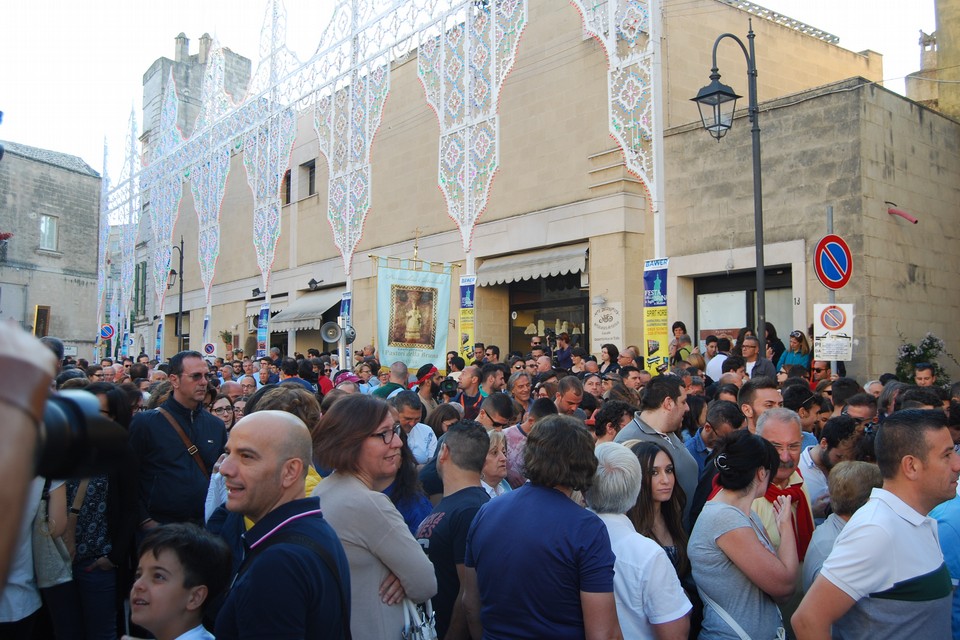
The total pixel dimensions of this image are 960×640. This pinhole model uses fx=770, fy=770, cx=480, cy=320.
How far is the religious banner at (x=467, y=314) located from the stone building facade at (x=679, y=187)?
761 mm

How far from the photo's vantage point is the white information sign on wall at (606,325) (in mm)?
15234

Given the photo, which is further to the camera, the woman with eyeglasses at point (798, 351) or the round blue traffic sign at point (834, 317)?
the woman with eyeglasses at point (798, 351)

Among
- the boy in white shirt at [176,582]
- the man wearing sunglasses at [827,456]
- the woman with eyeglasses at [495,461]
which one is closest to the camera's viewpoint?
the boy in white shirt at [176,582]

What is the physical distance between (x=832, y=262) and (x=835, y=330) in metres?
0.78

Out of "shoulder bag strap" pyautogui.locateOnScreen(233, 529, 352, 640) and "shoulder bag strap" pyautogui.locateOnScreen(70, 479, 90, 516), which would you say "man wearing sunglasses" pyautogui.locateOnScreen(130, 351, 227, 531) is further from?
"shoulder bag strap" pyautogui.locateOnScreen(233, 529, 352, 640)

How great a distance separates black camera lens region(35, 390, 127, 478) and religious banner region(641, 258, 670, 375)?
1300 centimetres

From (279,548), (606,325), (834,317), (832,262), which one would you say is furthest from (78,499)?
(606,325)

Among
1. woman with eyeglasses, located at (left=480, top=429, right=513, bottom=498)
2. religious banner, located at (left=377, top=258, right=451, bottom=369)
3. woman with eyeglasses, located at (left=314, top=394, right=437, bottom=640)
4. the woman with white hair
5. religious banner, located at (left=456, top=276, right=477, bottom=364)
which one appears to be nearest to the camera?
woman with eyeglasses, located at (left=314, top=394, right=437, bottom=640)

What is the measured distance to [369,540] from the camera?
2963 mm

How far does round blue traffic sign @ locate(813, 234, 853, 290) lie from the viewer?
873cm

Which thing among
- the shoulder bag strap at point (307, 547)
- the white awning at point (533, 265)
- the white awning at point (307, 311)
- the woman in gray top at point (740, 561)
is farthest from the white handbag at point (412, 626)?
the white awning at point (307, 311)

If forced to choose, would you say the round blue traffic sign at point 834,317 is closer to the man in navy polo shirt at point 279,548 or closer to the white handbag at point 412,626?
the white handbag at point 412,626

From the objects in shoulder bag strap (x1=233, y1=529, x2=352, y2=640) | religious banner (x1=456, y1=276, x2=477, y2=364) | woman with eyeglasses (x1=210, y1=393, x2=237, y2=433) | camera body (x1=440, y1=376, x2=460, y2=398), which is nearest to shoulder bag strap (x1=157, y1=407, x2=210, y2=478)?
woman with eyeglasses (x1=210, y1=393, x2=237, y2=433)

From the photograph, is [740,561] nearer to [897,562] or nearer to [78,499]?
[897,562]
